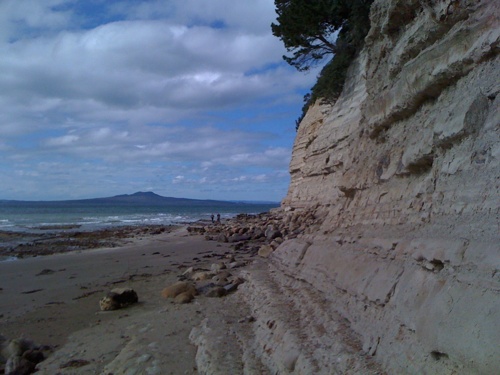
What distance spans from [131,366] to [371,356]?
293cm

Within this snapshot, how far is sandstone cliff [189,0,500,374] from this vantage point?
2971mm

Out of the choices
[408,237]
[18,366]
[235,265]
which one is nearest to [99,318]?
[18,366]

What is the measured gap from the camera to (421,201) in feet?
15.0

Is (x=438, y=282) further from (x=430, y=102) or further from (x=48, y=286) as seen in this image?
(x=48, y=286)

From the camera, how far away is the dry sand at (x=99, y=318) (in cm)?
528

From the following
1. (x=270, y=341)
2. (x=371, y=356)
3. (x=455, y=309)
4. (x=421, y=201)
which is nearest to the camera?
(x=455, y=309)

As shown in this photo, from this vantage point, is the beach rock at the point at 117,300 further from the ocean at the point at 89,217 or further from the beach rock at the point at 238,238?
the ocean at the point at 89,217

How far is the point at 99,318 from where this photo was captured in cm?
743

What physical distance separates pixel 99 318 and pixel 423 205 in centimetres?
581

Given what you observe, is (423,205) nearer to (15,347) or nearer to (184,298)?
(184,298)

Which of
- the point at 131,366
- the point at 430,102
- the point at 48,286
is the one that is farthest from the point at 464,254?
the point at 48,286

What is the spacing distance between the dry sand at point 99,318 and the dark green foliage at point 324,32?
9.72 metres

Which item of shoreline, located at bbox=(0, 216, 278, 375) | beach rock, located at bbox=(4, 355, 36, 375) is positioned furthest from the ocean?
beach rock, located at bbox=(4, 355, 36, 375)

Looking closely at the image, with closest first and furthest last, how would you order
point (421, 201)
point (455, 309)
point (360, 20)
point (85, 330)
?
point (455, 309) → point (421, 201) → point (85, 330) → point (360, 20)
